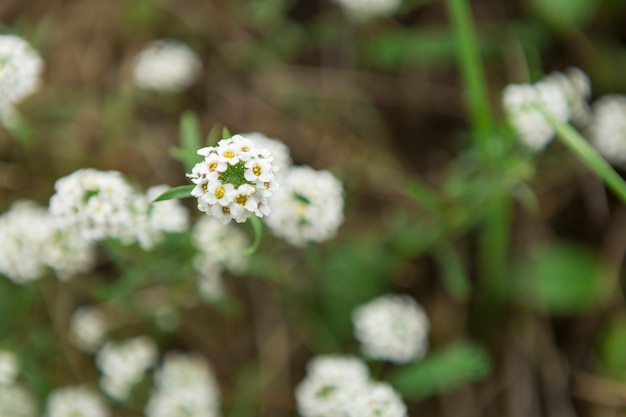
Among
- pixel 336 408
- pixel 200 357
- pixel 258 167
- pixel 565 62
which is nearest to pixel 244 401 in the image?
pixel 200 357

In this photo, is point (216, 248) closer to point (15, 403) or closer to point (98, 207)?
point (98, 207)

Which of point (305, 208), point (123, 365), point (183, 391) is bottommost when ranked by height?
point (183, 391)

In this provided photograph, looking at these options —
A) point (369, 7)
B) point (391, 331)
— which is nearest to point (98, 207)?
point (391, 331)

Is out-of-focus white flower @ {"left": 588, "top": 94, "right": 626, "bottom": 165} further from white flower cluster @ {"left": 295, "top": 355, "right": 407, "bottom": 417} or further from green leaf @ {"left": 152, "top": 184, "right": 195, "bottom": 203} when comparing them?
green leaf @ {"left": 152, "top": 184, "right": 195, "bottom": 203}

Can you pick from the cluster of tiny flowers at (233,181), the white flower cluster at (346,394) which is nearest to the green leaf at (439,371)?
the white flower cluster at (346,394)

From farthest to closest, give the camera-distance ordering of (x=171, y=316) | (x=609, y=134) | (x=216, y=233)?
(x=609, y=134) → (x=171, y=316) → (x=216, y=233)

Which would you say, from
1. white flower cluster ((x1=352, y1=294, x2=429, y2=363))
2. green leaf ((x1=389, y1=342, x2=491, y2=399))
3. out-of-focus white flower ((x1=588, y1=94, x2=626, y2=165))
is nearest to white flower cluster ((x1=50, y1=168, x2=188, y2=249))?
white flower cluster ((x1=352, y1=294, x2=429, y2=363))

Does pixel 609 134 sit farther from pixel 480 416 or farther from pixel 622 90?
pixel 480 416
